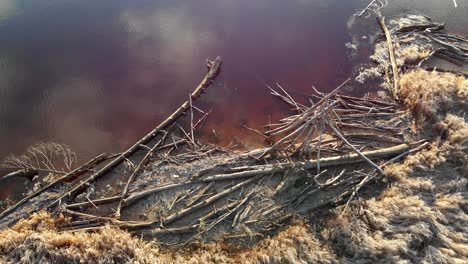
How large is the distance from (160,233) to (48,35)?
11.5 metres

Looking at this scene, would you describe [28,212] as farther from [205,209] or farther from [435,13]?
[435,13]

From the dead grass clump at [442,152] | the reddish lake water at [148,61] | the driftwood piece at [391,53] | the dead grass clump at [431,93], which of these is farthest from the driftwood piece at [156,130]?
the dead grass clump at [431,93]

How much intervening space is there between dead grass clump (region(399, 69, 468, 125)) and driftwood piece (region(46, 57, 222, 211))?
6710 mm

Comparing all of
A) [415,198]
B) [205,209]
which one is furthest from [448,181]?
[205,209]

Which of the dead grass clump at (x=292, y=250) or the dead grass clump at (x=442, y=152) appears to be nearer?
the dead grass clump at (x=292, y=250)

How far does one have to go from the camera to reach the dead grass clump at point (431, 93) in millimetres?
10648

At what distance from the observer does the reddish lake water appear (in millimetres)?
11789

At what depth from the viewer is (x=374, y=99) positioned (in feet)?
40.1

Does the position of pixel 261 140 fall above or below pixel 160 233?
above

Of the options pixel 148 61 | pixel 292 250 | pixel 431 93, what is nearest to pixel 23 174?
pixel 148 61

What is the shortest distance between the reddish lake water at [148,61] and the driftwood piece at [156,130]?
0.37 m

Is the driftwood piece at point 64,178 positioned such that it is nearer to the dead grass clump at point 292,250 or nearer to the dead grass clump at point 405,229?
the dead grass clump at point 292,250

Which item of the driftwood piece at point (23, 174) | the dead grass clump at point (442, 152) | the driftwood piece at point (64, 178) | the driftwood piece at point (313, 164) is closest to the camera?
the driftwood piece at point (64, 178)

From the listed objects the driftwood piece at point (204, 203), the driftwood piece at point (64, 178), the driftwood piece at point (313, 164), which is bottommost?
the driftwood piece at point (204, 203)
